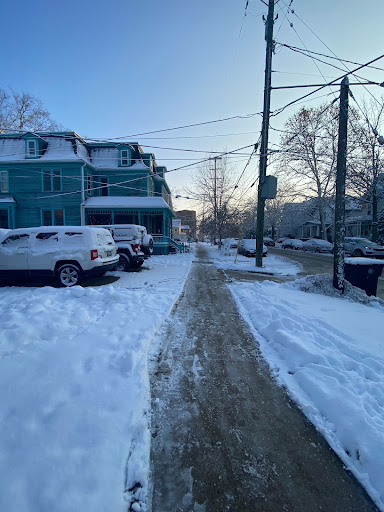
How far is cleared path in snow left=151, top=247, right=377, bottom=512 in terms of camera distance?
1.81 metres

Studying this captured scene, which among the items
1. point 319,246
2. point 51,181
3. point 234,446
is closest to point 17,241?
point 234,446

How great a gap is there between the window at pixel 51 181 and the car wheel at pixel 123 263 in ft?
42.7

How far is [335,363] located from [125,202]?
1911 centimetres

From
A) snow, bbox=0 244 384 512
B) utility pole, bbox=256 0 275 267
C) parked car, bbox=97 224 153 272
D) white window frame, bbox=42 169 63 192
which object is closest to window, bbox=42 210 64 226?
white window frame, bbox=42 169 63 192

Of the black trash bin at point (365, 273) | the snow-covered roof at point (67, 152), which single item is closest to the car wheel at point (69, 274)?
the black trash bin at point (365, 273)

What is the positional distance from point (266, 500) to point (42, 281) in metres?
8.92

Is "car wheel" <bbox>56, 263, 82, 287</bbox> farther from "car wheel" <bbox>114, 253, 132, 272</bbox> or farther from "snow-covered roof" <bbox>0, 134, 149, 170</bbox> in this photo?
"snow-covered roof" <bbox>0, 134, 149, 170</bbox>

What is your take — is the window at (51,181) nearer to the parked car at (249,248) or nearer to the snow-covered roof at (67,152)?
the snow-covered roof at (67,152)

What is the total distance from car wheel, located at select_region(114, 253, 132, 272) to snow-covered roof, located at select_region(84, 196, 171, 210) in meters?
9.02

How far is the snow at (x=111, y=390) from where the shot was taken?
1.79 metres

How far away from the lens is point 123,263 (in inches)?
452

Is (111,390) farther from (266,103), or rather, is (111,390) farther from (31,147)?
(31,147)

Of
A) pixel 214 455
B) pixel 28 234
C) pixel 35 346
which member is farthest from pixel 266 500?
pixel 28 234

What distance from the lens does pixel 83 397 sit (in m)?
2.58
